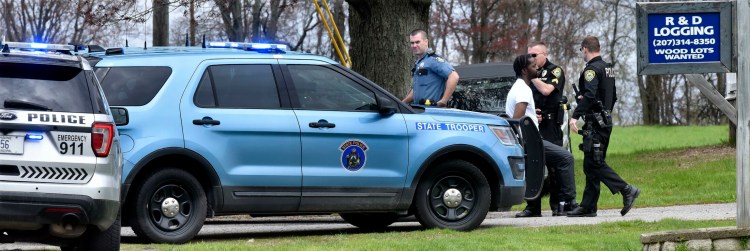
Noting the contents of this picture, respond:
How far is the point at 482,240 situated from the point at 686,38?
6.75 feet

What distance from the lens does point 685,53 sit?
Answer: 9.64 meters

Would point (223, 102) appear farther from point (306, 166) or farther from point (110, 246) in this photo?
point (110, 246)

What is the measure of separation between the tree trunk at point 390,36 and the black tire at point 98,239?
27.5 ft

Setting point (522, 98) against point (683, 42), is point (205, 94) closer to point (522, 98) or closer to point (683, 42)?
point (522, 98)

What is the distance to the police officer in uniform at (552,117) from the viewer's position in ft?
46.9

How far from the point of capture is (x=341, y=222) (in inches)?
564

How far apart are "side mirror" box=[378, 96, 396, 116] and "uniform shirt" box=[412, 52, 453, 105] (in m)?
1.64

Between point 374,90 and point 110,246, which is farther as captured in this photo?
point 374,90

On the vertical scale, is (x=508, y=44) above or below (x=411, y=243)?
above

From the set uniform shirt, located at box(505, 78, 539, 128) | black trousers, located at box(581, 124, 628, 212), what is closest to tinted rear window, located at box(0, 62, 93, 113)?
uniform shirt, located at box(505, 78, 539, 128)

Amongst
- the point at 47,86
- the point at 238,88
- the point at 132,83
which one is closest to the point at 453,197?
the point at 238,88

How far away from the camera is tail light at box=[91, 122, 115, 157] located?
8.70 meters

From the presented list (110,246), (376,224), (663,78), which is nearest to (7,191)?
(110,246)

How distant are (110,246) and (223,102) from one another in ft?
7.71
